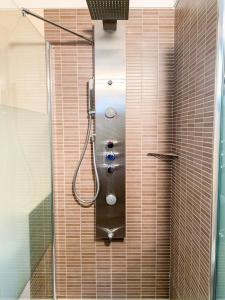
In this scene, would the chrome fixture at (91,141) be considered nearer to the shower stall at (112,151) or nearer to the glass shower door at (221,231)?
the shower stall at (112,151)

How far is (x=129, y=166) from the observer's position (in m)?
2.08

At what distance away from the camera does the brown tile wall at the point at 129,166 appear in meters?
2.01

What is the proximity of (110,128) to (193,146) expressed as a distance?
27.0 inches

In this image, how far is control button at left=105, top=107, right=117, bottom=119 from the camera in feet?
6.43

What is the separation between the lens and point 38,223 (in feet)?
5.61

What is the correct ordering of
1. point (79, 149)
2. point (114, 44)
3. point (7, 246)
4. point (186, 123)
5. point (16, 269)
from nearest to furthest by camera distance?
point (7, 246), point (16, 269), point (186, 123), point (114, 44), point (79, 149)

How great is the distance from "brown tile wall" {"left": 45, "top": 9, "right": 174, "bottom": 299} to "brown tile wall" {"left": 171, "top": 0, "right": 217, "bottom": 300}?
135mm

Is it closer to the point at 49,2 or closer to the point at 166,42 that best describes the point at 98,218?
the point at 166,42

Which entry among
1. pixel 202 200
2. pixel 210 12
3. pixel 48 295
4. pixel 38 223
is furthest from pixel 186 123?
pixel 48 295

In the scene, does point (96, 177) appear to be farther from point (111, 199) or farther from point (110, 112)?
point (110, 112)

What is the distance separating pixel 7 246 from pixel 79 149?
104 centimetres

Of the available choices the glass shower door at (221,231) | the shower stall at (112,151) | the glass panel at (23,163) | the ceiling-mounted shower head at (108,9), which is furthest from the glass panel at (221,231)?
the glass panel at (23,163)

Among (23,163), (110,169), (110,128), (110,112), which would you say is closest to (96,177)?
(110,169)

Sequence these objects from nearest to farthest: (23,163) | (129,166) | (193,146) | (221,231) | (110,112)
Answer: (221,231), (23,163), (193,146), (110,112), (129,166)
